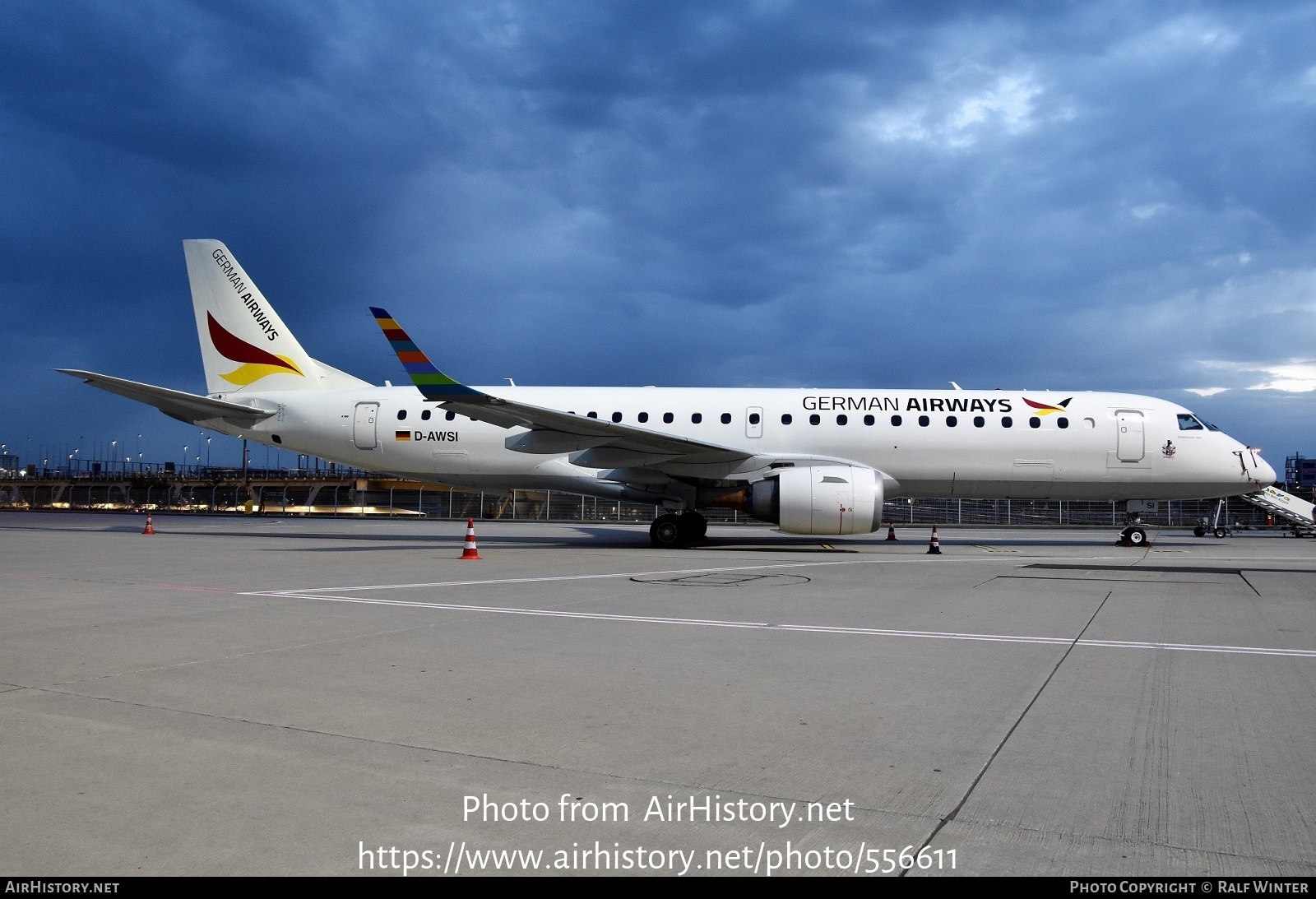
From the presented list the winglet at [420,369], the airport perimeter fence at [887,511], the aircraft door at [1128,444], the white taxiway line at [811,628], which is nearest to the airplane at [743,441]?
the aircraft door at [1128,444]

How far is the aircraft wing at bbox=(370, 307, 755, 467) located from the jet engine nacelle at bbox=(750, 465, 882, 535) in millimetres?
1378

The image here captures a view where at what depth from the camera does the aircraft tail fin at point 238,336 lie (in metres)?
18.7

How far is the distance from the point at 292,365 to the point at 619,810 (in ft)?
59.6

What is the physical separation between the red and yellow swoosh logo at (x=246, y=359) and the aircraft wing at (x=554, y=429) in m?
5.90

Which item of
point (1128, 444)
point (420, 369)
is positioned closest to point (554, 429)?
point (420, 369)

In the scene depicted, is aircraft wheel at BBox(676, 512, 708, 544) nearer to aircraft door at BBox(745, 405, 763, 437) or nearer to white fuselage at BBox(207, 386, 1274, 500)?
white fuselage at BBox(207, 386, 1274, 500)

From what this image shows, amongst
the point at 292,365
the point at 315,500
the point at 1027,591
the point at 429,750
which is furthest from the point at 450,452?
the point at 315,500

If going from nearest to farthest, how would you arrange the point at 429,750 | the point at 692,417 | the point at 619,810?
the point at 619,810
the point at 429,750
the point at 692,417

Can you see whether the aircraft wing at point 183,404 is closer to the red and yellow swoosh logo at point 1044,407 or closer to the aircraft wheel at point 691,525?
the aircraft wheel at point 691,525

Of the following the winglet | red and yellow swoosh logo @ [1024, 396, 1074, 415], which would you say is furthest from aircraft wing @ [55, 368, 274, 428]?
red and yellow swoosh logo @ [1024, 396, 1074, 415]

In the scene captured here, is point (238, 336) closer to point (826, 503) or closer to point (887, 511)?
point (826, 503)

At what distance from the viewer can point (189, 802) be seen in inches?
110
